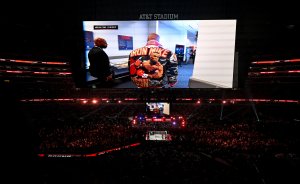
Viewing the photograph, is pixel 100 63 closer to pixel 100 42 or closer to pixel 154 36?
pixel 100 42

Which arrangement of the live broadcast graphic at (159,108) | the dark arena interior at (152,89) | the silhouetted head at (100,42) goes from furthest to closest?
the silhouetted head at (100,42) < the live broadcast graphic at (159,108) < the dark arena interior at (152,89)

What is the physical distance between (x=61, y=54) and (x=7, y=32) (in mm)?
842

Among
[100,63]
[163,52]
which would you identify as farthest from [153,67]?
[100,63]

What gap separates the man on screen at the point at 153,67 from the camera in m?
3.99

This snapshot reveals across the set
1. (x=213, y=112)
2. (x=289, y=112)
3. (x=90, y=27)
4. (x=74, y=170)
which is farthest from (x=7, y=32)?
(x=289, y=112)

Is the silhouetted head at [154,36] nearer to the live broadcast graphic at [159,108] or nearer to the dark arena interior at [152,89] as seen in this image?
the dark arena interior at [152,89]

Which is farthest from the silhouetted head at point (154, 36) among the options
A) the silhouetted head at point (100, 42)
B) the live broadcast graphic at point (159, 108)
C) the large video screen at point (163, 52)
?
the live broadcast graphic at point (159, 108)

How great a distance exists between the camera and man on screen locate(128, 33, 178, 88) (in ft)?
13.1

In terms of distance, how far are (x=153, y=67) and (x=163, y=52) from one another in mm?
277

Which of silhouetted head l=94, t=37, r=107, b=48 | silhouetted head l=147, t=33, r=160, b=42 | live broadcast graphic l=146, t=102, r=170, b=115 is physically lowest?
live broadcast graphic l=146, t=102, r=170, b=115

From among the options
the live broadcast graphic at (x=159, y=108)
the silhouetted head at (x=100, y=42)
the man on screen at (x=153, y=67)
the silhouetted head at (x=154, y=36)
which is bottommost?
the live broadcast graphic at (x=159, y=108)

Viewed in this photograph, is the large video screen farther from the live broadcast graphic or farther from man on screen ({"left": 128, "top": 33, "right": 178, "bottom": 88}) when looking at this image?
the live broadcast graphic

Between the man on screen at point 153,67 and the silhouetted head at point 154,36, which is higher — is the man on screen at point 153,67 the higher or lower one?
the lower one

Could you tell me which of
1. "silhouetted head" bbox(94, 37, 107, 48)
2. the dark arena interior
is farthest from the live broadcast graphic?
"silhouetted head" bbox(94, 37, 107, 48)
